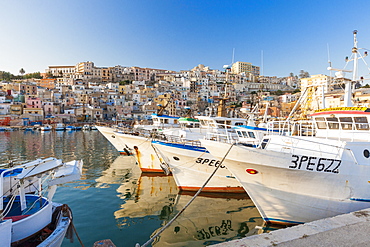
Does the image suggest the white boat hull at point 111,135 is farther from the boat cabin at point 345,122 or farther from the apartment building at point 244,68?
the apartment building at point 244,68

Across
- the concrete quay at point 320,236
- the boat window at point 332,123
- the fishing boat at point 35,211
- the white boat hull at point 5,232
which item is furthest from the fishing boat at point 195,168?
the white boat hull at point 5,232

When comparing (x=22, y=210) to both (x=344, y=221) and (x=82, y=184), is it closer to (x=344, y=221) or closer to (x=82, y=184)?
(x=82, y=184)

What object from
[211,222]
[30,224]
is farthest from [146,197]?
[30,224]

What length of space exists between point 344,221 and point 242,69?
165 m

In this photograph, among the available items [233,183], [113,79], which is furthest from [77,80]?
[233,183]

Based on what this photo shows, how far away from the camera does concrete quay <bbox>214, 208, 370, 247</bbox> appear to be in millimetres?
4738

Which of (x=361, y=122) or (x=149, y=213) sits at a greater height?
(x=361, y=122)

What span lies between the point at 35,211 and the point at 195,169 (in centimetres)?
805

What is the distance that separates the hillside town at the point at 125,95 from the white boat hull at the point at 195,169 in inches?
1325

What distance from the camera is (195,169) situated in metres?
13.1

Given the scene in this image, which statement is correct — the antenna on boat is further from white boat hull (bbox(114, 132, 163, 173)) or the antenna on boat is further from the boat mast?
white boat hull (bbox(114, 132, 163, 173))

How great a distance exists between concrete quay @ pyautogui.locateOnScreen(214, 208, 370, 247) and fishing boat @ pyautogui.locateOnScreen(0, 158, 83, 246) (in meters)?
4.81

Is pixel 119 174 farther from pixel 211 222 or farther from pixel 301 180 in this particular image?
pixel 301 180

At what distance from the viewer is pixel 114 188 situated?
14.2 m
